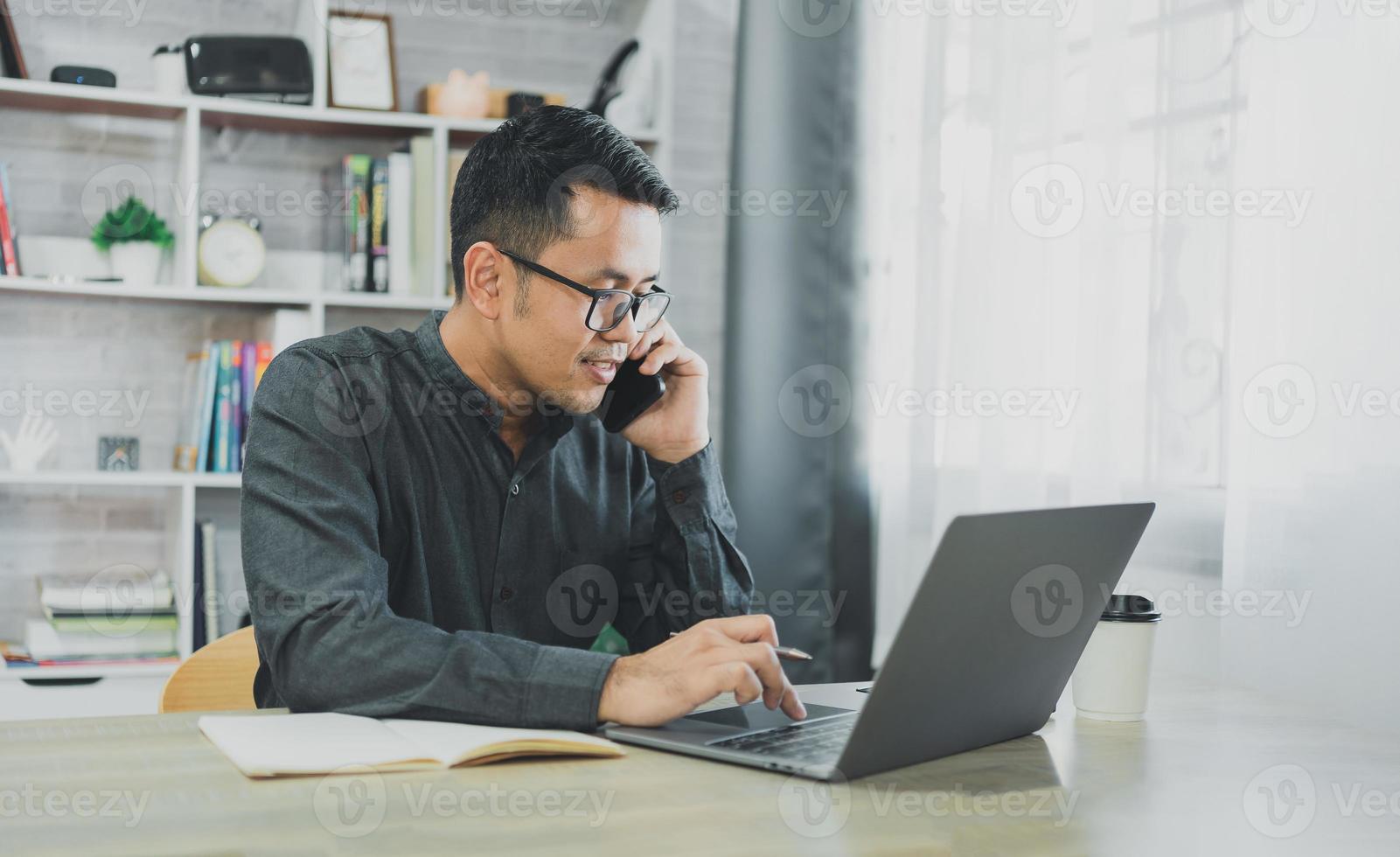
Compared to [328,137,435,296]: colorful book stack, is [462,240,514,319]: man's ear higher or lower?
lower

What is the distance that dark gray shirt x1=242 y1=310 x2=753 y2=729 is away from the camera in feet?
3.43

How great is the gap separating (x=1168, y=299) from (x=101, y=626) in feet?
6.94

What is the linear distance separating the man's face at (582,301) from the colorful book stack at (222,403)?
1350mm

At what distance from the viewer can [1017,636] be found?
987mm

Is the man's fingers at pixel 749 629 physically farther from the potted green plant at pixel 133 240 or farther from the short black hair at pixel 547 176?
the potted green plant at pixel 133 240

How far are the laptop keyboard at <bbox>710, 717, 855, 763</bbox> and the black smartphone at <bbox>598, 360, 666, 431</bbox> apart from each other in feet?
1.95

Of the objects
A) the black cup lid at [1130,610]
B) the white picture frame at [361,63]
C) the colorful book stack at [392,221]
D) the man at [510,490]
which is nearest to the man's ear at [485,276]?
the man at [510,490]

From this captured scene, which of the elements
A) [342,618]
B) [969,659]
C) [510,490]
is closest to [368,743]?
[342,618]

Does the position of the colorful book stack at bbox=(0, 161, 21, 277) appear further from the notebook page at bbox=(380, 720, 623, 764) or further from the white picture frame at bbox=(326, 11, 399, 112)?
the notebook page at bbox=(380, 720, 623, 764)

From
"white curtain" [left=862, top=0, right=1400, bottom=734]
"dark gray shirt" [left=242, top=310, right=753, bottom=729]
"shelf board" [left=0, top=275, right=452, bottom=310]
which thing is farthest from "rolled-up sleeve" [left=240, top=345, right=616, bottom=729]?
"shelf board" [left=0, top=275, right=452, bottom=310]

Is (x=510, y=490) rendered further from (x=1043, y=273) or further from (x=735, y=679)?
(x=1043, y=273)

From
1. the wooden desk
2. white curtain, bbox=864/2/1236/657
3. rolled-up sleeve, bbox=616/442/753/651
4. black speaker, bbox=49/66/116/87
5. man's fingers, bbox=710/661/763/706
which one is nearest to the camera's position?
the wooden desk

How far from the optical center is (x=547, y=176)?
56.2 inches

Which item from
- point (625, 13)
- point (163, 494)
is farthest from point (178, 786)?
point (625, 13)
